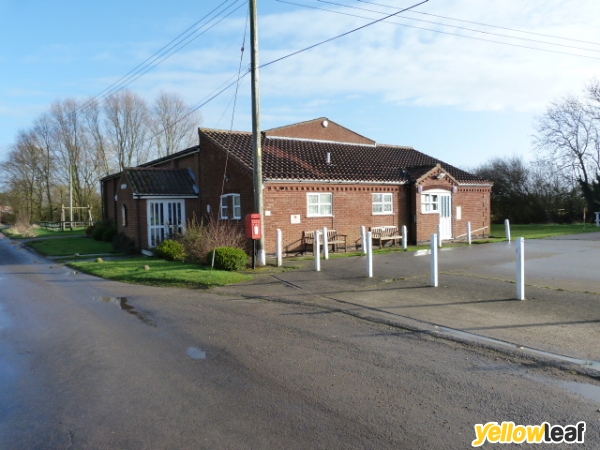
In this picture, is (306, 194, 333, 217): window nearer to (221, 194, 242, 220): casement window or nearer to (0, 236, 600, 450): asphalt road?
(221, 194, 242, 220): casement window

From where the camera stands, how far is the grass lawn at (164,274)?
13.3 metres

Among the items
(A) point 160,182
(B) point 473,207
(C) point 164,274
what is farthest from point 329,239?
(B) point 473,207

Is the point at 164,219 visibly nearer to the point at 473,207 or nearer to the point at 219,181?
the point at 219,181

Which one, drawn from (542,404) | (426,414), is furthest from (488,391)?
(426,414)

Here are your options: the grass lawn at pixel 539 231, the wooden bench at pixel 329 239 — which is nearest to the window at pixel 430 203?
the grass lawn at pixel 539 231

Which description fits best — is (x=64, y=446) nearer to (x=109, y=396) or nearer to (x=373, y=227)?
(x=109, y=396)

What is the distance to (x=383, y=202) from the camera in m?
22.6

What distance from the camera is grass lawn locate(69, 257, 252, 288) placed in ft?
43.5

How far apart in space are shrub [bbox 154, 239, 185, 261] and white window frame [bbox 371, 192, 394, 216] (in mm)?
8590

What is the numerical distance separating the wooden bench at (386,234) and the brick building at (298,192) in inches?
12.3

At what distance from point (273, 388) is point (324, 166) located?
17328 mm

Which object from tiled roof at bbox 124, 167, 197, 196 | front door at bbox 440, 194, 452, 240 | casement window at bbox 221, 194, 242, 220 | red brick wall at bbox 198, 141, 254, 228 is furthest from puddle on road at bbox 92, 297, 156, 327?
front door at bbox 440, 194, 452, 240

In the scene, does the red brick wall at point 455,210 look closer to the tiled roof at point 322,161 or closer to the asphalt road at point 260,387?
the tiled roof at point 322,161

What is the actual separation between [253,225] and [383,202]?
9.25 meters
